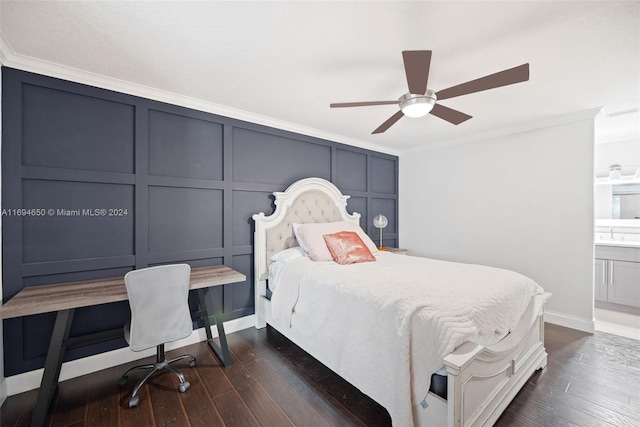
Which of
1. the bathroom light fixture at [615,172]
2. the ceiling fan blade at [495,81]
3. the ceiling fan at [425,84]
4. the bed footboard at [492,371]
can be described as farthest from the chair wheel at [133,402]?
the bathroom light fixture at [615,172]

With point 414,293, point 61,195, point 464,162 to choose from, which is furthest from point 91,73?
point 464,162

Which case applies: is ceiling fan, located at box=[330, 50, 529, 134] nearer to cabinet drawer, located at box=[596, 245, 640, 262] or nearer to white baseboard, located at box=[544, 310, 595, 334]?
white baseboard, located at box=[544, 310, 595, 334]

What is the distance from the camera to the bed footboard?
1.35 m

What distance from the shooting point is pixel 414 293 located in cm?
179

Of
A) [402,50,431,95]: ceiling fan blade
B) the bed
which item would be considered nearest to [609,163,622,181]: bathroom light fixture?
the bed

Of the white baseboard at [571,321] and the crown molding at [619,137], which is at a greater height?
the crown molding at [619,137]

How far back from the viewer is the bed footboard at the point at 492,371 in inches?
53.3

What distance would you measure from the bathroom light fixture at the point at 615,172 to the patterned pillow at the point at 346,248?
3878mm

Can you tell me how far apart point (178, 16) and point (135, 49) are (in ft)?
1.92

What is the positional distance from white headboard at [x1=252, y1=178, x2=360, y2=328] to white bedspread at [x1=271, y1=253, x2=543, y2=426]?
1.99 feet

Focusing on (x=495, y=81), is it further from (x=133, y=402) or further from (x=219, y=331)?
(x=133, y=402)

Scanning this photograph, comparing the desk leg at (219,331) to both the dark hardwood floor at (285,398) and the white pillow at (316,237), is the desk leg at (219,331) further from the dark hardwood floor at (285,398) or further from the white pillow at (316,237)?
the white pillow at (316,237)

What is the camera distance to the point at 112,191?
7.71 feet

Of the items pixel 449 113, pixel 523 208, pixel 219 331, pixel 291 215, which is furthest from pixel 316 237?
pixel 523 208
